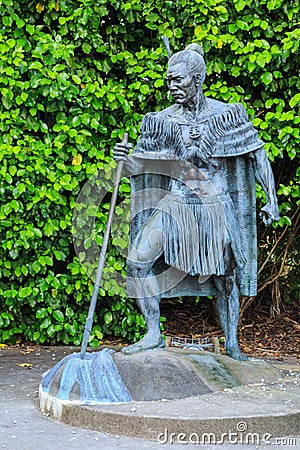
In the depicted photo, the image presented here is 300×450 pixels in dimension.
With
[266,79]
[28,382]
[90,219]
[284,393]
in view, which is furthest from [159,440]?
[266,79]

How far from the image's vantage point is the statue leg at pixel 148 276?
5418 millimetres

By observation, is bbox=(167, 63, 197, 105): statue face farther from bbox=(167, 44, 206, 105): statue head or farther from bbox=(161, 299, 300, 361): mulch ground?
bbox=(161, 299, 300, 361): mulch ground

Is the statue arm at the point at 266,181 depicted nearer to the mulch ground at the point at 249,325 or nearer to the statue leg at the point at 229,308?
the statue leg at the point at 229,308

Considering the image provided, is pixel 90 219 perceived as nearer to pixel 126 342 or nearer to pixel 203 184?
pixel 126 342

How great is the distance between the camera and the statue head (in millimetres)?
5430

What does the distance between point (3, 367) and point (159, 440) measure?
241 centimetres

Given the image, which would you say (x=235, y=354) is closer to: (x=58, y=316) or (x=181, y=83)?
(x=181, y=83)

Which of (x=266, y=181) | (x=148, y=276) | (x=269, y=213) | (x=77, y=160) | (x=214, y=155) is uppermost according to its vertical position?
(x=77, y=160)

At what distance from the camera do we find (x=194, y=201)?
218 inches

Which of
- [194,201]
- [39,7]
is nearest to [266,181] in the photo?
[194,201]

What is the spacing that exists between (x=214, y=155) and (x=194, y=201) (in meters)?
0.34

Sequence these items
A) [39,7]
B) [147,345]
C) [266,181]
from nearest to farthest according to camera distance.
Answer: [147,345] < [266,181] < [39,7]

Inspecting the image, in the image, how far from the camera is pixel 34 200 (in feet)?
23.0

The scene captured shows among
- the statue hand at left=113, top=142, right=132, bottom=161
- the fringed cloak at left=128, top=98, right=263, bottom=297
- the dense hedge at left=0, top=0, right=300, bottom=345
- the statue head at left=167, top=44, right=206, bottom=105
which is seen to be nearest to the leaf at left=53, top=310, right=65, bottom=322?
the dense hedge at left=0, top=0, right=300, bottom=345
